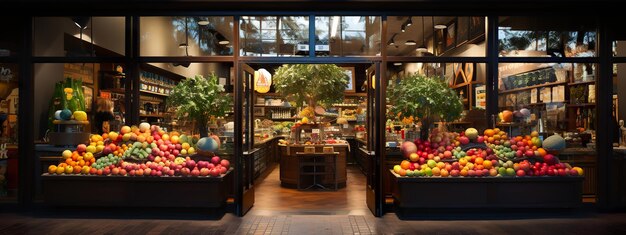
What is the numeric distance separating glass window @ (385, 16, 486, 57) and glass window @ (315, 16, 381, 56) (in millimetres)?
236

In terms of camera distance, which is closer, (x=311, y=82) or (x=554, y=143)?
(x=554, y=143)

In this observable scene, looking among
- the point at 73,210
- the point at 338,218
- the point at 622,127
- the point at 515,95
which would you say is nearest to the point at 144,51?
the point at 73,210

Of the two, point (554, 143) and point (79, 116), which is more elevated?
point (79, 116)

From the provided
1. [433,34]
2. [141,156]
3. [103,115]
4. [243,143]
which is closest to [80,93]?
[103,115]

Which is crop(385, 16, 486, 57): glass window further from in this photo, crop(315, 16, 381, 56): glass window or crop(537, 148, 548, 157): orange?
crop(537, 148, 548, 157): orange

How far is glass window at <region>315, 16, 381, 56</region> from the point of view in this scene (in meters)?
7.32

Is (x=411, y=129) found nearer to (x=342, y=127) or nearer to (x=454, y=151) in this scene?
(x=454, y=151)

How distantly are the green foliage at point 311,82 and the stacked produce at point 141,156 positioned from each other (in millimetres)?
3812

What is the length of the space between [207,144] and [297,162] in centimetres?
339

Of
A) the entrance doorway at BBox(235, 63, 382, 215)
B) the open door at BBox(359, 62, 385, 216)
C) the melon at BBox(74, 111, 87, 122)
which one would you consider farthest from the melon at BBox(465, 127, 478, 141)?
the melon at BBox(74, 111, 87, 122)

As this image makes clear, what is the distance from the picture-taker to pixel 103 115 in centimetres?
774

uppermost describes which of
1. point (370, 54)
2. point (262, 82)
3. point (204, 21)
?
point (204, 21)

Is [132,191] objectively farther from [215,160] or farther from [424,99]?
[424,99]

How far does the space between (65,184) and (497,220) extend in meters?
5.85
